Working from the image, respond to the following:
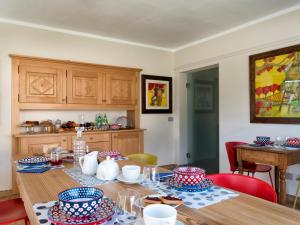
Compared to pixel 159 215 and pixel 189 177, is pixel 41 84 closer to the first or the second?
pixel 189 177

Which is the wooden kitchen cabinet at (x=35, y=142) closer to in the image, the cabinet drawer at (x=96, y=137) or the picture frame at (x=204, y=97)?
the cabinet drawer at (x=96, y=137)

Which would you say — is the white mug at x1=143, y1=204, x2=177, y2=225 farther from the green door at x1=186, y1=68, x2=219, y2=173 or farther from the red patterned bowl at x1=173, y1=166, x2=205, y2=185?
the green door at x1=186, y1=68, x2=219, y2=173

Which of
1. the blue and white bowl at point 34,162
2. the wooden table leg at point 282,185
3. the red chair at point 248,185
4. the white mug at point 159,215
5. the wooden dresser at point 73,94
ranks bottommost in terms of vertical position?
the wooden table leg at point 282,185

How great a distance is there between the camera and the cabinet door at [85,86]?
3.93 metres

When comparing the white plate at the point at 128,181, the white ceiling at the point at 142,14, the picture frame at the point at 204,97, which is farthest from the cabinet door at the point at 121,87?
the white plate at the point at 128,181

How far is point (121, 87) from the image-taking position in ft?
14.5

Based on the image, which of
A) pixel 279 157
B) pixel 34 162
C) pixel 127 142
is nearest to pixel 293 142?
pixel 279 157

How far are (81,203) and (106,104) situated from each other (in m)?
3.40

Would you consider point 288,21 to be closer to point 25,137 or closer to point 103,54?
point 103,54

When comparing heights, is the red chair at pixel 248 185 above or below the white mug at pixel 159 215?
below

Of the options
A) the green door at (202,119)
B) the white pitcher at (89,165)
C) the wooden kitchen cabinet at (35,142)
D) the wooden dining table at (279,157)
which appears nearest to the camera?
the white pitcher at (89,165)

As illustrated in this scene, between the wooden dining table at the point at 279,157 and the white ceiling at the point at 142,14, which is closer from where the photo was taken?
the wooden dining table at the point at 279,157

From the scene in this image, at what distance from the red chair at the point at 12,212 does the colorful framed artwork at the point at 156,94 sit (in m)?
3.22

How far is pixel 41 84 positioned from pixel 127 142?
1.68m
